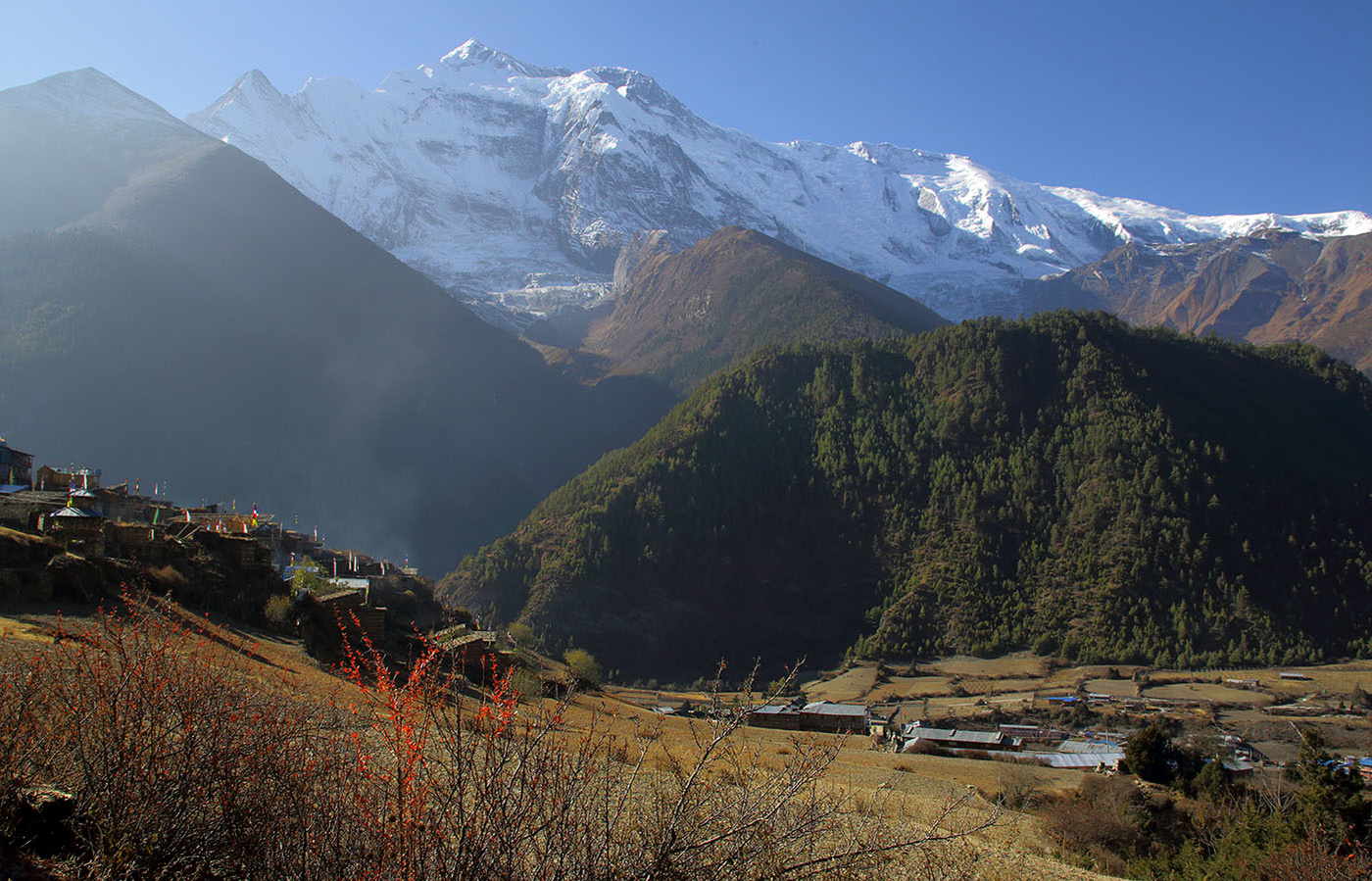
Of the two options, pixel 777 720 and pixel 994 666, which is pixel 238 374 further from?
pixel 777 720


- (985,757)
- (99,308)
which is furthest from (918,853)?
(99,308)

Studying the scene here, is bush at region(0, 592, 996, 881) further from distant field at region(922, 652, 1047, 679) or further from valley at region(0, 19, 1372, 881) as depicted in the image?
distant field at region(922, 652, 1047, 679)

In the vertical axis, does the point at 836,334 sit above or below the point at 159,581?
Result: above

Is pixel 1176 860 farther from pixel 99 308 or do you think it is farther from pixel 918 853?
pixel 99 308

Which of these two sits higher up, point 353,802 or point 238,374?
point 238,374

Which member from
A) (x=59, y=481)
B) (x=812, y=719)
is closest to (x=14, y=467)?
(x=59, y=481)
